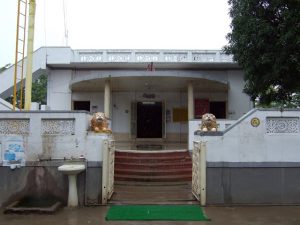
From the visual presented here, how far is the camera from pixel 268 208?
7.50m

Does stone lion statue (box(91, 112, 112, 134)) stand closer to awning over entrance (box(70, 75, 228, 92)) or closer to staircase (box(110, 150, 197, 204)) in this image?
staircase (box(110, 150, 197, 204))

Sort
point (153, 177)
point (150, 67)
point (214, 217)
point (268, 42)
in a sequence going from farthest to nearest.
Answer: point (150, 67) < point (268, 42) < point (153, 177) < point (214, 217)

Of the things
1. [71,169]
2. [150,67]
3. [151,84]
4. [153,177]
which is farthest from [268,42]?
[71,169]

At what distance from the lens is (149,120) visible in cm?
1805

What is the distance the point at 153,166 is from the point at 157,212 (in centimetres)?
342

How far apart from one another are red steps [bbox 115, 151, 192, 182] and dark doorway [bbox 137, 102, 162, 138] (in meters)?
6.47

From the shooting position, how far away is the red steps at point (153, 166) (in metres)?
10.0

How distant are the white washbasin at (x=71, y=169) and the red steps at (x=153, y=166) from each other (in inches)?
105

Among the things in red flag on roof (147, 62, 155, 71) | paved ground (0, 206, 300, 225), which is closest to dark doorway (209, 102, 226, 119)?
red flag on roof (147, 62, 155, 71)

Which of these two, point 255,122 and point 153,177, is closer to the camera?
point 255,122

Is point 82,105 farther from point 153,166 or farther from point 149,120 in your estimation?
point 153,166

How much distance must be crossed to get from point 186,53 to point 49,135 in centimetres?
965

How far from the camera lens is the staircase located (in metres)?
8.30

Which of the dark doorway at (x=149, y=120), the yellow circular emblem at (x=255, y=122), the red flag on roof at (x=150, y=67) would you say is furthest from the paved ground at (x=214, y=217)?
the dark doorway at (x=149, y=120)
